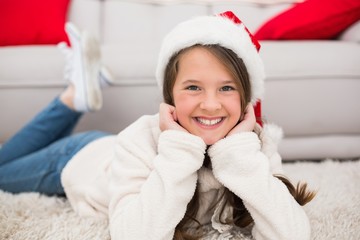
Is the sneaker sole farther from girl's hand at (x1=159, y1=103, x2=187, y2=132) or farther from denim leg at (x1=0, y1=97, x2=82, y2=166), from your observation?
girl's hand at (x1=159, y1=103, x2=187, y2=132)

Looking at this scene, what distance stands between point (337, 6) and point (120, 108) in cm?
91

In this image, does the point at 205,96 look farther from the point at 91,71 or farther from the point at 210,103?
the point at 91,71

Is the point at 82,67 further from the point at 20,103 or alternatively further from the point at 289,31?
the point at 289,31

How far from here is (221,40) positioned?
0.79m

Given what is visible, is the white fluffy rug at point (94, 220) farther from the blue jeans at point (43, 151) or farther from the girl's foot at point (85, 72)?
the girl's foot at point (85, 72)

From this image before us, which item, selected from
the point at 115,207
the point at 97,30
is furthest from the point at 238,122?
the point at 97,30

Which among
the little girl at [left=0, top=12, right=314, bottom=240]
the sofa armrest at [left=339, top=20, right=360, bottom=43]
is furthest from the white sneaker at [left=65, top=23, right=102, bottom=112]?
the sofa armrest at [left=339, top=20, right=360, bottom=43]

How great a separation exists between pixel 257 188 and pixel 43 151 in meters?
0.75

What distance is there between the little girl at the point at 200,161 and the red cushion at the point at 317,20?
0.66 m

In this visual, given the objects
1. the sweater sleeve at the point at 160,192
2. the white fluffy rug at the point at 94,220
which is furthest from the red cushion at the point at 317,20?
the sweater sleeve at the point at 160,192

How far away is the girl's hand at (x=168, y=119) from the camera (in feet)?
2.55

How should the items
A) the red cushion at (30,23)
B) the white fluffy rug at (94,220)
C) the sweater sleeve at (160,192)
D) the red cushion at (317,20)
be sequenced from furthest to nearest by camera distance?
1. the red cushion at (30,23)
2. the red cushion at (317,20)
3. the white fluffy rug at (94,220)
4. the sweater sleeve at (160,192)

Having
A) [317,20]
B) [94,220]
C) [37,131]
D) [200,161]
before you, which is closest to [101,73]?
[37,131]

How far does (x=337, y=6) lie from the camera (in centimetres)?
142
